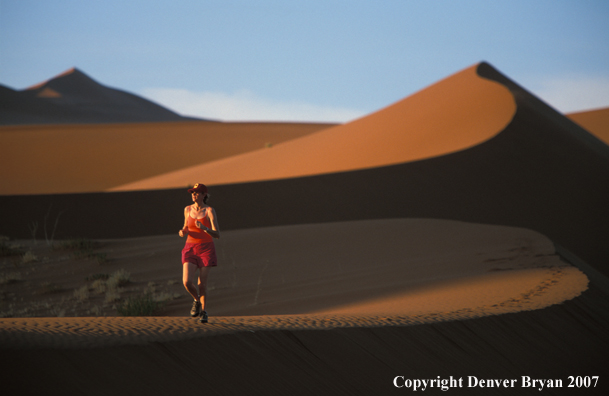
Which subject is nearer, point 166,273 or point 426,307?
point 426,307

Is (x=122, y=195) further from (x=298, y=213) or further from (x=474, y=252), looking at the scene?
(x=474, y=252)

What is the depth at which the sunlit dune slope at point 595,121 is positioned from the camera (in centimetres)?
5653

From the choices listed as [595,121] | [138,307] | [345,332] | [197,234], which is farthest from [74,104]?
[345,332]

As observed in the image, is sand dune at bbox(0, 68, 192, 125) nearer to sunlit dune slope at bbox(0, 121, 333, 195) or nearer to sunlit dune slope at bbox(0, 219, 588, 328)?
sunlit dune slope at bbox(0, 121, 333, 195)

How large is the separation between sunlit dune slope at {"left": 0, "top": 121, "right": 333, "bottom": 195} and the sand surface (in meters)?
30.0

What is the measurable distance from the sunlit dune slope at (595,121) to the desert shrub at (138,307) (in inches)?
2041

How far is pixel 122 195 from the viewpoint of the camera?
18.6 metres

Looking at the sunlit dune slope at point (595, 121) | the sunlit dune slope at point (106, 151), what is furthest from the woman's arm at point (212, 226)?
the sunlit dune slope at point (595, 121)

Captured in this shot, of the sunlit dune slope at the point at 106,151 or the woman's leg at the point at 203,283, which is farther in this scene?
the sunlit dune slope at the point at 106,151

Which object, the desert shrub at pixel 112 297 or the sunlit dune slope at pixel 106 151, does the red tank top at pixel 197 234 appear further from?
the sunlit dune slope at pixel 106 151

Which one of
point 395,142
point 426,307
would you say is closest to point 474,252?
point 426,307

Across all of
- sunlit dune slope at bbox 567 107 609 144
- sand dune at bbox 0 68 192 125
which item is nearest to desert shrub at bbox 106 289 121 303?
sunlit dune slope at bbox 567 107 609 144

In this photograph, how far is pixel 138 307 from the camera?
1027cm

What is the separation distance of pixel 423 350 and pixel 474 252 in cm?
692
